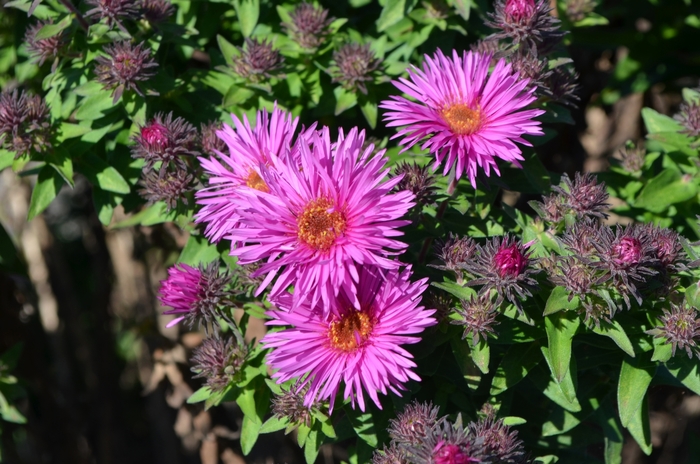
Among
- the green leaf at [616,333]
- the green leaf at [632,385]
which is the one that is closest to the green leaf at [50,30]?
the green leaf at [616,333]

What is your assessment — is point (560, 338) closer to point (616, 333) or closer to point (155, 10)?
point (616, 333)

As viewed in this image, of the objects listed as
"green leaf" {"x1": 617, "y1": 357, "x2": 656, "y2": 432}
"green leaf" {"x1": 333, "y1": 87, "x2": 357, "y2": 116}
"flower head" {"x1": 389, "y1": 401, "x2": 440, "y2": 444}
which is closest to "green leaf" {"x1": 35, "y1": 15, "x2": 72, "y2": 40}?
"green leaf" {"x1": 333, "y1": 87, "x2": 357, "y2": 116}

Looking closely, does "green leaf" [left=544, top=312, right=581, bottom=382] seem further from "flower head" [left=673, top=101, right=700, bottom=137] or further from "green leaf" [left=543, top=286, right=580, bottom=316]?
"flower head" [left=673, top=101, right=700, bottom=137]

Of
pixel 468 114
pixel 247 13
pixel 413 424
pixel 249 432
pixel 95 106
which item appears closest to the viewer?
pixel 413 424

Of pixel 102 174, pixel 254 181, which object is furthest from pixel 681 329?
pixel 102 174

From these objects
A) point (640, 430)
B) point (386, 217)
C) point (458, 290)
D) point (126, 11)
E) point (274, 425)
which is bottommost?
point (640, 430)

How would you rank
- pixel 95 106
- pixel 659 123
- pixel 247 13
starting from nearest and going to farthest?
pixel 95 106 → pixel 247 13 → pixel 659 123
